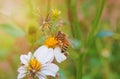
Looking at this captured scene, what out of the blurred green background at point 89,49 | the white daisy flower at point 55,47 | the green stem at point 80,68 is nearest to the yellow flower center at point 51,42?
the white daisy flower at point 55,47

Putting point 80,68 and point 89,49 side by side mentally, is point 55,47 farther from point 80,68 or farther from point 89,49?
point 89,49

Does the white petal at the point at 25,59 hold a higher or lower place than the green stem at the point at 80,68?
lower

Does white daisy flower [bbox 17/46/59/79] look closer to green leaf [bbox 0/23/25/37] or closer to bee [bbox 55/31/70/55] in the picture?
bee [bbox 55/31/70/55]

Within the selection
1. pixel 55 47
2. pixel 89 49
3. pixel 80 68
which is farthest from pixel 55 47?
pixel 89 49

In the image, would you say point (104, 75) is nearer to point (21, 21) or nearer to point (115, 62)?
point (115, 62)

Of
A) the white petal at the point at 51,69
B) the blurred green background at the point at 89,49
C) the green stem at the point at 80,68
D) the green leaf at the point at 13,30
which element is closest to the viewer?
the white petal at the point at 51,69

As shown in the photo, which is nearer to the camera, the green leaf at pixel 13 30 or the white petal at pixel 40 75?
the white petal at pixel 40 75

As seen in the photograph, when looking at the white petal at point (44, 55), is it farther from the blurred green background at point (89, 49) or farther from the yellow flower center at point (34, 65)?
the blurred green background at point (89, 49)
